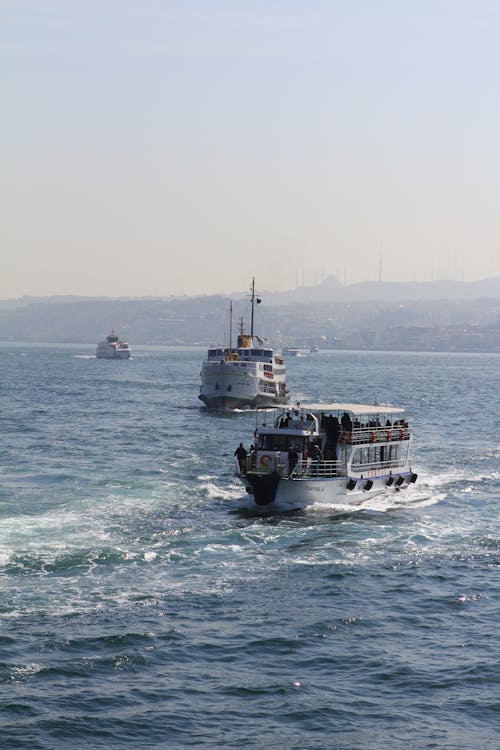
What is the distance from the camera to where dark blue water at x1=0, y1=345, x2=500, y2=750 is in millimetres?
26109

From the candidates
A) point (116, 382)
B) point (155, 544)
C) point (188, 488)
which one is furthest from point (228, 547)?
point (116, 382)

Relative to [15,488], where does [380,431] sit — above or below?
above

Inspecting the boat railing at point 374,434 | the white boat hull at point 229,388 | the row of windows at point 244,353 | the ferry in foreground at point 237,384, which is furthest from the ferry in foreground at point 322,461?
the row of windows at point 244,353

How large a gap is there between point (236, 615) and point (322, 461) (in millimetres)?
19731

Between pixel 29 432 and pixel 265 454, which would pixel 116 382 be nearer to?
pixel 29 432

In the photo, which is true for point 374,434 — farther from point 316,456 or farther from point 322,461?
point 322,461

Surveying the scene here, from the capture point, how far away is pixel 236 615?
33.9 m

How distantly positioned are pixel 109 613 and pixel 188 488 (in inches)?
1012

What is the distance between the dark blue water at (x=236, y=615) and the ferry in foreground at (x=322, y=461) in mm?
1169

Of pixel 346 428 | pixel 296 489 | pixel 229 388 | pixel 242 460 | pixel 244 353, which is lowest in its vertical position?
pixel 296 489

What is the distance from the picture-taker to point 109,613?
33.4 metres

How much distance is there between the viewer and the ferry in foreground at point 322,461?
5153cm

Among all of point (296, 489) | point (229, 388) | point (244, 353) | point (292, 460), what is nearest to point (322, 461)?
point (292, 460)

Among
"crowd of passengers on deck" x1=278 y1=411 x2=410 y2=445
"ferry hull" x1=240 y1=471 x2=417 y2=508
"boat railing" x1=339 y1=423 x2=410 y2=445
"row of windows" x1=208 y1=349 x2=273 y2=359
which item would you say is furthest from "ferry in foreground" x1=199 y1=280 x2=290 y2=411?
"ferry hull" x1=240 y1=471 x2=417 y2=508
